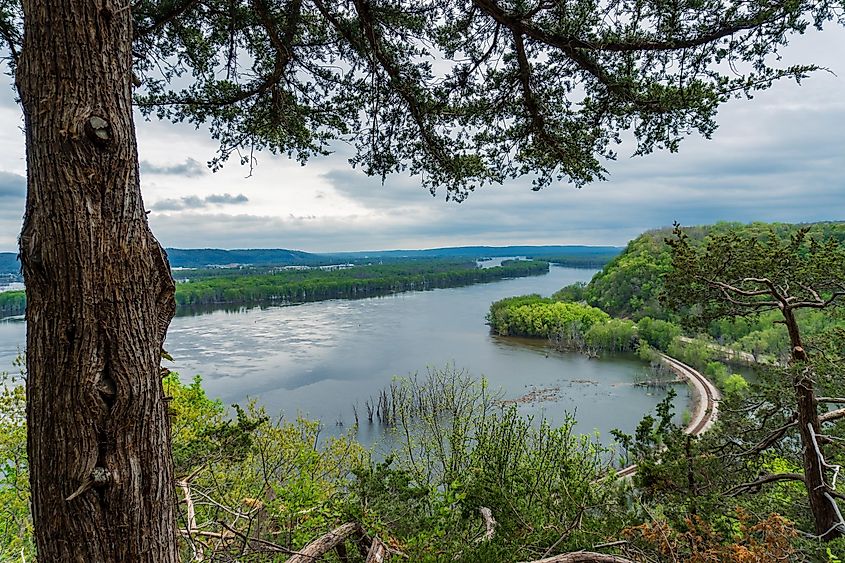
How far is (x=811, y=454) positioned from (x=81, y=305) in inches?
144

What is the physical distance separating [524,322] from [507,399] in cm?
1458

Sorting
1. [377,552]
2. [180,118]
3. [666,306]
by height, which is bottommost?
[377,552]

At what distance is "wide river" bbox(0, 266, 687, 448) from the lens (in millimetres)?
15867

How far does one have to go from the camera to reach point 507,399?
54.9 ft

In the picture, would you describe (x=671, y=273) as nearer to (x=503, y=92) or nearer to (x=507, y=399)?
(x=503, y=92)

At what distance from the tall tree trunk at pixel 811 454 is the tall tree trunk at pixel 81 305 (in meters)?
3.37

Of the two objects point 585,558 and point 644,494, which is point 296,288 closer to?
point 644,494

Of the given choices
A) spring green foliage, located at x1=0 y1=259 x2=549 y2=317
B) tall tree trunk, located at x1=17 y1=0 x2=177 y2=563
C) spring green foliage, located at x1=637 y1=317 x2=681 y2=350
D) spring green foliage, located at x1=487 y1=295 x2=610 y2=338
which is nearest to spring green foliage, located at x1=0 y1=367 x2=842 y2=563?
tall tree trunk, located at x1=17 y1=0 x2=177 y2=563

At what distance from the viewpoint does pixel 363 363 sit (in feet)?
70.1

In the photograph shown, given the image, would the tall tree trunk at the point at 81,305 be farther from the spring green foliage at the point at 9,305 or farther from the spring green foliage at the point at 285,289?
the spring green foliage at the point at 9,305

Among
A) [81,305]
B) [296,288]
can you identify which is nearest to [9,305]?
[296,288]

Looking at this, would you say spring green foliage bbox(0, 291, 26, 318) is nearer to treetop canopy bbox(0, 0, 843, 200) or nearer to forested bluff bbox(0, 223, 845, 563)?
forested bluff bbox(0, 223, 845, 563)

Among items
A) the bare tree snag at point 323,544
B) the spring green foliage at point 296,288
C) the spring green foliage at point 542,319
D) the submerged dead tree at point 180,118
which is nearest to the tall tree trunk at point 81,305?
the submerged dead tree at point 180,118

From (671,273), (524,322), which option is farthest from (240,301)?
(671,273)
